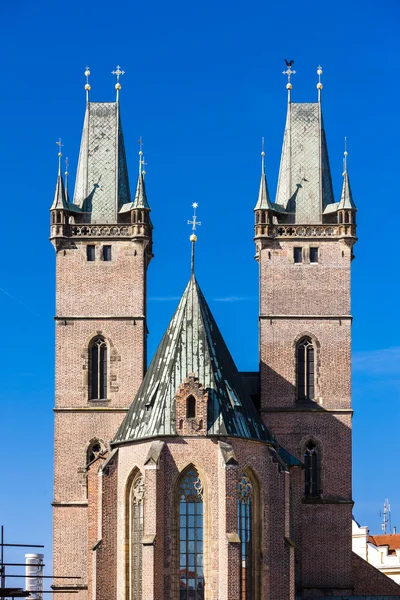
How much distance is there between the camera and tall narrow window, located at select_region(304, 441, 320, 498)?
78562mm

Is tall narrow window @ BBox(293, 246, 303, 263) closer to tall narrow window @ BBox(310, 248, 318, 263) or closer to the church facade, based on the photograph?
the church facade

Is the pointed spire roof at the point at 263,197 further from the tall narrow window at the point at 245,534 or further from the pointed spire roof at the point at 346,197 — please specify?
the tall narrow window at the point at 245,534

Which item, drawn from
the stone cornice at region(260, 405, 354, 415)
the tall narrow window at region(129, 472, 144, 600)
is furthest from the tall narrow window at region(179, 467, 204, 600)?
the stone cornice at region(260, 405, 354, 415)

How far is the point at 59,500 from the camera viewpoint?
7838 cm

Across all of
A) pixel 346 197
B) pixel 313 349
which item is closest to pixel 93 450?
pixel 313 349

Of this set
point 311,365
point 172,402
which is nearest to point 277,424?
point 311,365

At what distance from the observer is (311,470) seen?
7888 cm

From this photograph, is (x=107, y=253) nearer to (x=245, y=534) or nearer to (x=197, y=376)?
(x=197, y=376)

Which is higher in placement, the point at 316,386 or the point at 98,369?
the point at 98,369

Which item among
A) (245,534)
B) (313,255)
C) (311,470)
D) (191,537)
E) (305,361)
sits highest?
(313,255)

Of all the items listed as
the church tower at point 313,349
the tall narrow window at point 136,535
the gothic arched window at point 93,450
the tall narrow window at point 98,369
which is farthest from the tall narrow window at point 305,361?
the tall narrow window at point 136,535

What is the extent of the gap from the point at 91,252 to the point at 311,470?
1519cm

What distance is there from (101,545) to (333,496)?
12.3 m

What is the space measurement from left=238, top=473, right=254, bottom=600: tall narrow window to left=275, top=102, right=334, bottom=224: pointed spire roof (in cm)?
1547
